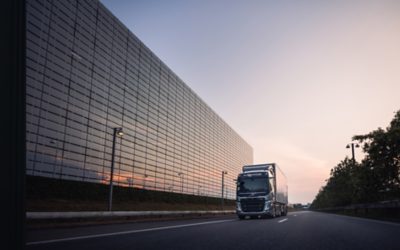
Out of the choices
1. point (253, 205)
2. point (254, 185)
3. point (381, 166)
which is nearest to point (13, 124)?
point (253, 205)

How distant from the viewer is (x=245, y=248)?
4824 mm

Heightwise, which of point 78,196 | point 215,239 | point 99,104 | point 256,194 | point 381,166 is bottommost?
point 78,196

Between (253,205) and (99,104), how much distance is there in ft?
91.5

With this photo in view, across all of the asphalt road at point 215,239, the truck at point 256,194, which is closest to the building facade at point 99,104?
the truck at point 256,194

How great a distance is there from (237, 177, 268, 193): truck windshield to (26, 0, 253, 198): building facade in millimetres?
19340

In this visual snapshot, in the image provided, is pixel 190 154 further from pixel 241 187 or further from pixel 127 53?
pixel 241 187

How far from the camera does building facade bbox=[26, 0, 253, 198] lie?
32.1 m

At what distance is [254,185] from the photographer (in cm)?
2205

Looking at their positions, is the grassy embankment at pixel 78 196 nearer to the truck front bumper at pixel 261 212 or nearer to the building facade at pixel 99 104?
the building facade at pixel 99 104

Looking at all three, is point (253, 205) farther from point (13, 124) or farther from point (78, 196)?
point (13, 124)

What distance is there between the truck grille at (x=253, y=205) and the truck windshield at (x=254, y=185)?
2.26 feet

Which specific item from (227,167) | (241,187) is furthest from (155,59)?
(227,167)

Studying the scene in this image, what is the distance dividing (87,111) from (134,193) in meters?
12.4

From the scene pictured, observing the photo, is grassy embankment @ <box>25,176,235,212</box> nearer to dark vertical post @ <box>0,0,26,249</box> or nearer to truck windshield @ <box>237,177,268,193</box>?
truck windshield @ <box>237,177,268,193</box>
